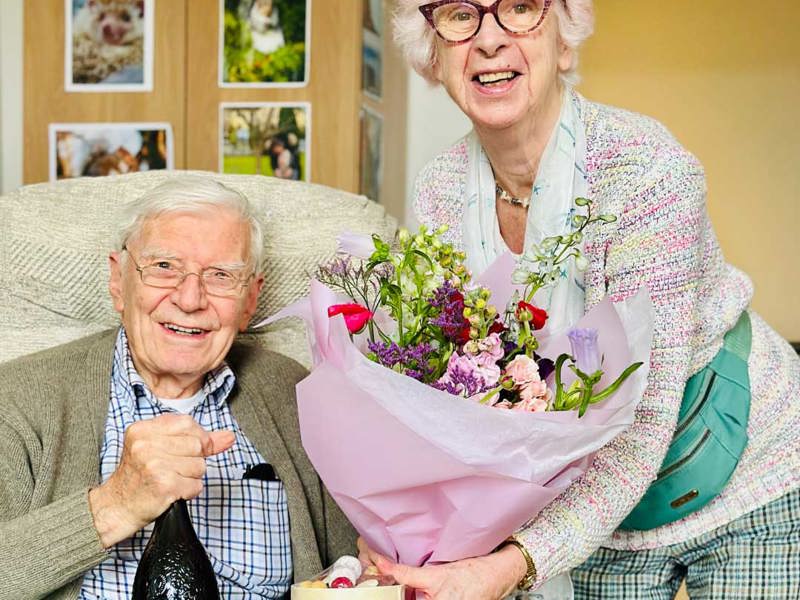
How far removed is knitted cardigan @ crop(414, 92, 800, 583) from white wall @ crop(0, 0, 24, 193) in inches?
108

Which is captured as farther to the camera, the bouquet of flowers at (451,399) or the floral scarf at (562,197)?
the floral scarf at (562,197)

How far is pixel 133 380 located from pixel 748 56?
420cm

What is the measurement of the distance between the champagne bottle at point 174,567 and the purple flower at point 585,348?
0.52 metres

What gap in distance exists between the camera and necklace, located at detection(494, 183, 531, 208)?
1.62 metres

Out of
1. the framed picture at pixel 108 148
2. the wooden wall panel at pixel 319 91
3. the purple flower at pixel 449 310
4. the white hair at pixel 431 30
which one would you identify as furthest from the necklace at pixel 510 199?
the framed picture at pixel 108 148

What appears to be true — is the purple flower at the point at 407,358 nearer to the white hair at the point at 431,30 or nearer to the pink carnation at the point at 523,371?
the pink carnation at the point at 523,371

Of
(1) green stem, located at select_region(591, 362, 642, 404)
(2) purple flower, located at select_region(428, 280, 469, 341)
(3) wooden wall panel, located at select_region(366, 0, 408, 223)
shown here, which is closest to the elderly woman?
(1) green stem, located at select_region(591, 362, 642, 404)

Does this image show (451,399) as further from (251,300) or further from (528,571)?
(251,300)

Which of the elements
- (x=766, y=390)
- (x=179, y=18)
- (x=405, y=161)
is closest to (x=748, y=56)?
(x=405, y=161)

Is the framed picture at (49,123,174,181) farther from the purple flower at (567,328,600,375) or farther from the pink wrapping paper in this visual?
the purple flower at (567,328,600,375)

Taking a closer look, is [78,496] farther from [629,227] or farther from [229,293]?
[629,227]

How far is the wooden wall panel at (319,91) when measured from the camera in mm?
3594

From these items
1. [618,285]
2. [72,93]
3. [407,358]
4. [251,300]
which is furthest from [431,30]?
[72,93]

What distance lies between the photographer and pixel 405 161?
416cm
